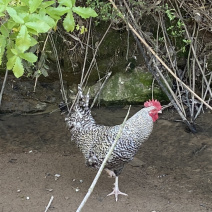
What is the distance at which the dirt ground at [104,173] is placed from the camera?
3531mm

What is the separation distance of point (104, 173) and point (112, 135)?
84 centimetres

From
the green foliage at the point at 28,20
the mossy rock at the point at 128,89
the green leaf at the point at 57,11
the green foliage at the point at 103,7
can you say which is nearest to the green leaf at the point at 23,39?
the green foliage at the point at 28,20

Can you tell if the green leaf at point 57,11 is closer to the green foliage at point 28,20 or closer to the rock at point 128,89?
the green foliage at point 28,20

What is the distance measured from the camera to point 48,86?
5.78m

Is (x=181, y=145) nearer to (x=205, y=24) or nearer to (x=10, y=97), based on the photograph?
(x=205, y=24)

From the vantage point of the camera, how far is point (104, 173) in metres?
4.17

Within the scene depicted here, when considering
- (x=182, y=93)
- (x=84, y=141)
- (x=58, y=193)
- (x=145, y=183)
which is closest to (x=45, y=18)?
(x=84, y=141)

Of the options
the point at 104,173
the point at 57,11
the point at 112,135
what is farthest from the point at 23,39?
the point at 104,173

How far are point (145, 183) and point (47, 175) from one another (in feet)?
3.50

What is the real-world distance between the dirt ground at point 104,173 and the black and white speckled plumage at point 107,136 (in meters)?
0.36

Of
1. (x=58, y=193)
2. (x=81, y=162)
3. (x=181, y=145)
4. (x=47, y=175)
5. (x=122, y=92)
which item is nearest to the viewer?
(x=58, y=193)

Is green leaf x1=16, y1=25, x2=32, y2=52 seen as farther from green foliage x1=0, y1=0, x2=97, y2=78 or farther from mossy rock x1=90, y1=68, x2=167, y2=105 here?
mossy rock x1=90, y1=68, x2=167, y2=105

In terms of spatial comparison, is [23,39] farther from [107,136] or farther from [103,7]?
[103,7]

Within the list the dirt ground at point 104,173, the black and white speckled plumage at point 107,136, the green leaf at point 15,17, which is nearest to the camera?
the green leaf at point 15,17
